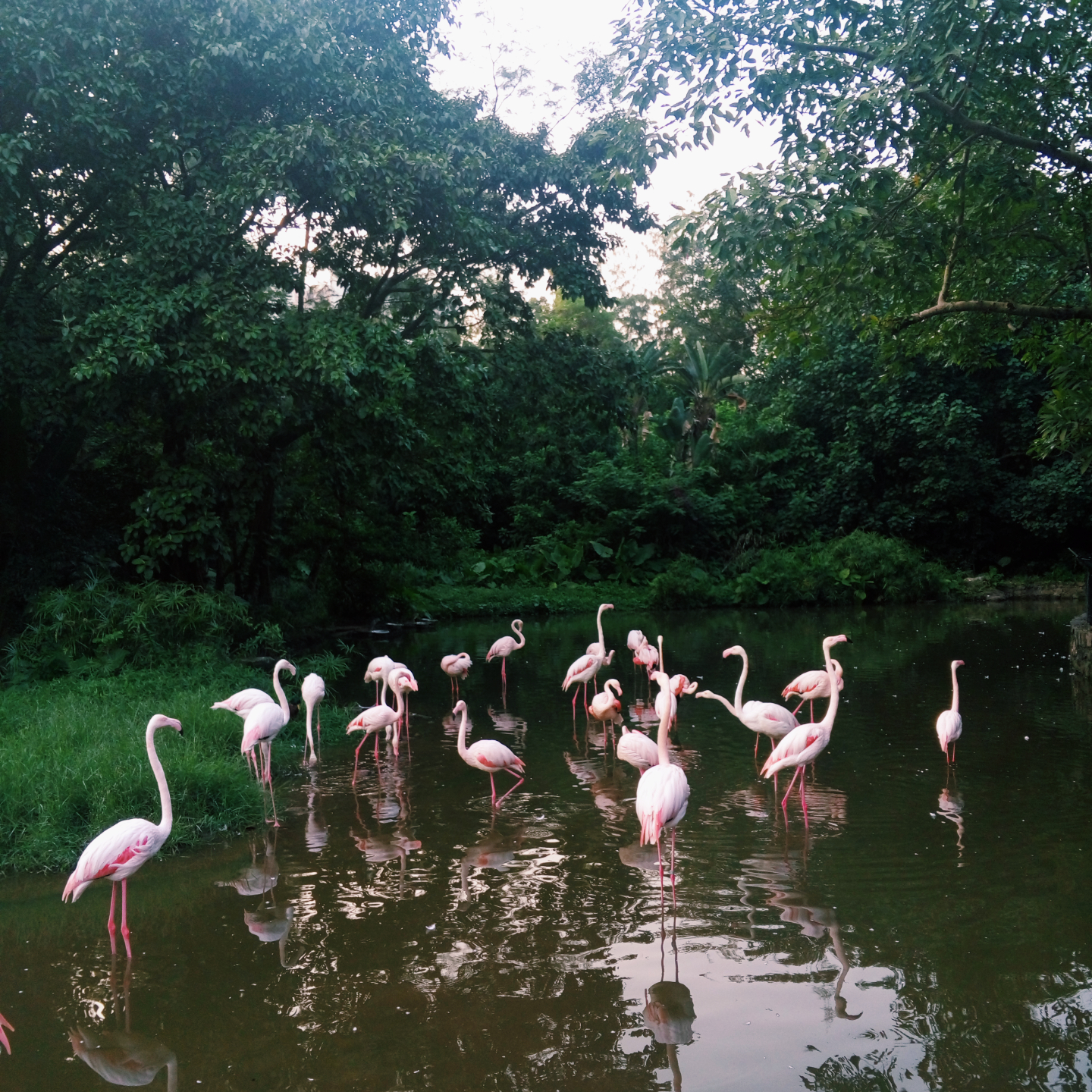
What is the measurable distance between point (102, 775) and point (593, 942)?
369 centimetres

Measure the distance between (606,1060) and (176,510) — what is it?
970 centimetres

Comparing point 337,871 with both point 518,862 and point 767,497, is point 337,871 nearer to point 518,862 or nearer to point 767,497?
point 518,862

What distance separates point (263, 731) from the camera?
7773 millimetres

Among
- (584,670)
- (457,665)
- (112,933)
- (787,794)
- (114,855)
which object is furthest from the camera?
(457,665)

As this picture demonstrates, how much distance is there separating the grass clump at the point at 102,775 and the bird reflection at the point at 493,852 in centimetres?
171

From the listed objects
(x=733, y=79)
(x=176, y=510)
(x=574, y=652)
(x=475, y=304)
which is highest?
(x=733, y=79)

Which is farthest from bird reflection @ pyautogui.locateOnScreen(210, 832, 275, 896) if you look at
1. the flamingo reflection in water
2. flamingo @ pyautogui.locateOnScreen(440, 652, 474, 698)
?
flamingo @ pyautogui.locateOnScreen(440, 652, 474, 698)

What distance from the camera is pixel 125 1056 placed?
13.8ft

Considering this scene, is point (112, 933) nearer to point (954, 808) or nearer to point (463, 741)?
point (463, 741)

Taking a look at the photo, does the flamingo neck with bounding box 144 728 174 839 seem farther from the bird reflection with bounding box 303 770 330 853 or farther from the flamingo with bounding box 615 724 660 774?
the flamingo with bounding box 615 724 660 774

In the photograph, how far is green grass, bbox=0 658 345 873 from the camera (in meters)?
6.54

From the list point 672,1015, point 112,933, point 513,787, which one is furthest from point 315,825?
point 672,1015

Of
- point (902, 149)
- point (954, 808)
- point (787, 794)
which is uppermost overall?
point (902, 149)

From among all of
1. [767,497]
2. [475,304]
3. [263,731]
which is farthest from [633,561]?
[263,731]
